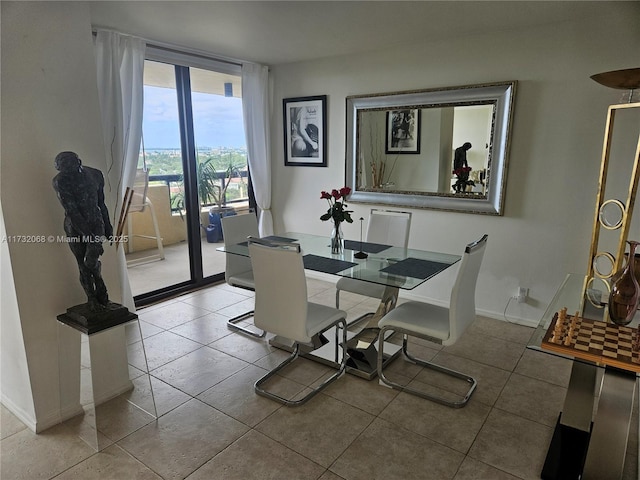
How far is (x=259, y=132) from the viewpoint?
4461 mm

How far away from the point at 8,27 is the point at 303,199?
10.1ft

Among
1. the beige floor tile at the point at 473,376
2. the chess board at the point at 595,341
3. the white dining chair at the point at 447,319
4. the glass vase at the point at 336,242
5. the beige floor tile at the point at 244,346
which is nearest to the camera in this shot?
the chess board at the point at 595,341

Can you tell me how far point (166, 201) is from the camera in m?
4.19

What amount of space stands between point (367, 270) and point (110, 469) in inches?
66.7

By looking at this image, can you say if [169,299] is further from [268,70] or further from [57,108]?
[268,70]

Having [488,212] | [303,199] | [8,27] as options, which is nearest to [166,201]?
[303,199]

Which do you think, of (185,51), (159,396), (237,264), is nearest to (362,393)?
(159,396)

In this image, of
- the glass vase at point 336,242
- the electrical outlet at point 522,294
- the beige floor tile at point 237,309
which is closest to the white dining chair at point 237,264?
→ the beige floor tile at point 237,309

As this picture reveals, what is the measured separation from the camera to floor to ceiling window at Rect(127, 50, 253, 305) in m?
3.77

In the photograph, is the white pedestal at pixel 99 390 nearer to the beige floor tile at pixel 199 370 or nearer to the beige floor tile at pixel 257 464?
the beige floor tile at pixel 199 370

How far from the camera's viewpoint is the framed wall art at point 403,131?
144 inches

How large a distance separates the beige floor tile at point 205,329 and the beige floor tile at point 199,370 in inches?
7.8

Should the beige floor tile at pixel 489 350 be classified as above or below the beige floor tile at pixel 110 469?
above

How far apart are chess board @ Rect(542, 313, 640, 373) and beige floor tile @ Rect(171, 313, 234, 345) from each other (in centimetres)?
233
